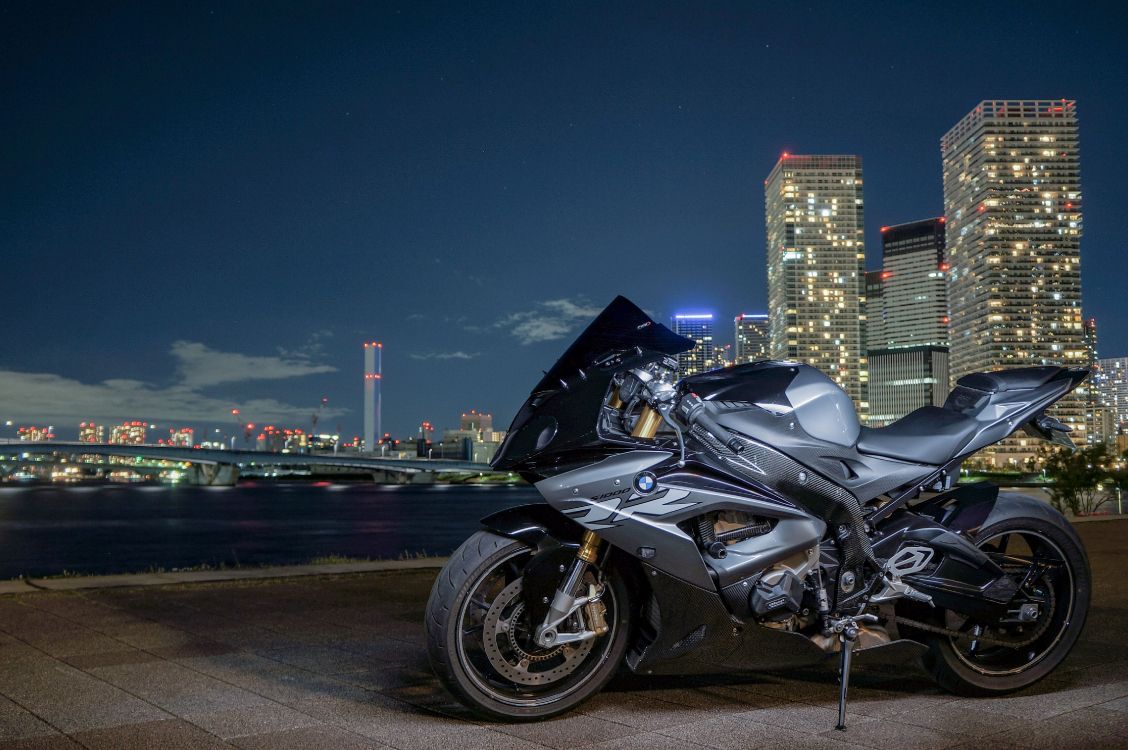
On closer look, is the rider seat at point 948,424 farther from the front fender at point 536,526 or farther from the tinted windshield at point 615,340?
the front fender at point 536,526

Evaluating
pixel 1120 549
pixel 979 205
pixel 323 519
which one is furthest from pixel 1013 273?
pixel 1120 549

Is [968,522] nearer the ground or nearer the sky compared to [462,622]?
nearer the sky

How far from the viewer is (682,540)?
143 inches

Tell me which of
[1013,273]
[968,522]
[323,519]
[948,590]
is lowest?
[323,519]

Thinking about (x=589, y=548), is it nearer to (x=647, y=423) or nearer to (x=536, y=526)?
(x=536, y=526)

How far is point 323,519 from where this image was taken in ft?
168

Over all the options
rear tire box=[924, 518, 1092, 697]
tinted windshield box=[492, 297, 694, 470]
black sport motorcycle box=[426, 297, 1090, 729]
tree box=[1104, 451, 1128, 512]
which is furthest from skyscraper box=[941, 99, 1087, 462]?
tinted windshield box=[492, 297, 694, 470]

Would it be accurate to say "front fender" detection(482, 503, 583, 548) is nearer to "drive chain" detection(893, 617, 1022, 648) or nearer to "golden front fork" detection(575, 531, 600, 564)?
"golden front fork" detection(575, 531, 600, 564)

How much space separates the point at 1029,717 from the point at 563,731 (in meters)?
1.87

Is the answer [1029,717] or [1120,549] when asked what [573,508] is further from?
[1120,549]

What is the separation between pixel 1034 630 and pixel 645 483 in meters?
2.15

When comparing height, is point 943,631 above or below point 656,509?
below

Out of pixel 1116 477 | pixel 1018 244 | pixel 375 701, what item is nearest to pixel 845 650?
pixel 375 701

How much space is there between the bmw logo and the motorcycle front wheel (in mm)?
417
